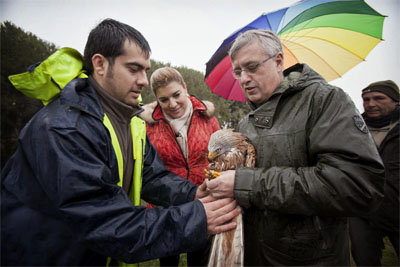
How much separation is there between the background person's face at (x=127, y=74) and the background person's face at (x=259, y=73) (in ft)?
3.03

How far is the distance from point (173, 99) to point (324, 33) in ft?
10.3

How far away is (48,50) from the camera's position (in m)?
11.6

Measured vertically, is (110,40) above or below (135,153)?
above

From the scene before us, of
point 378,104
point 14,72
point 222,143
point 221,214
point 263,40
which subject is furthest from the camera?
point 14,72

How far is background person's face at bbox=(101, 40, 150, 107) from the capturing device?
1959 millimetres

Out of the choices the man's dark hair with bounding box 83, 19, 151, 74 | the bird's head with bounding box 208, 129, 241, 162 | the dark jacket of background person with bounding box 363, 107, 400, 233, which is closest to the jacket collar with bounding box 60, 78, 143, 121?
the man's dark hair with bounding box 83, 19, 151, 74

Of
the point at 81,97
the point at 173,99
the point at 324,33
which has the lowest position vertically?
the point at 173,99

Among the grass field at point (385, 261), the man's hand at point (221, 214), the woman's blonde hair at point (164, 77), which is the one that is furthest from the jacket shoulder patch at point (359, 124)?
the grass field at point (385, 261)

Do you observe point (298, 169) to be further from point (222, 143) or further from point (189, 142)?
point (189, 142)

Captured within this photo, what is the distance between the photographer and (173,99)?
330cm

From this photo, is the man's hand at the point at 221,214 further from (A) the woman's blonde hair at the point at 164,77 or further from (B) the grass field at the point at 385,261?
(B) the grass field at the point at 385,261

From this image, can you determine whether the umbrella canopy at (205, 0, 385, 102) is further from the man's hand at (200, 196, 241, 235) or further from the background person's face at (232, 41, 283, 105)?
the man's hand at (200, 196, 241, 235)

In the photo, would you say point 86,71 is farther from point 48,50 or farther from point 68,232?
point 48,50

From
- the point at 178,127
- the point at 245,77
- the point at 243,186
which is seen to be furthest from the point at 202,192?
the point at 178,127
